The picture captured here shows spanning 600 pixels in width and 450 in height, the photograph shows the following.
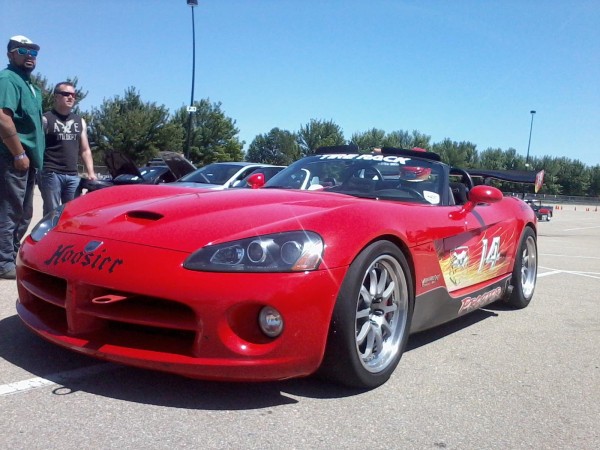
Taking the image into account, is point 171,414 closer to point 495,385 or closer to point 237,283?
point 237,283

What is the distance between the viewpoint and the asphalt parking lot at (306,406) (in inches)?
93.0

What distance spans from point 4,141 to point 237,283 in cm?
313

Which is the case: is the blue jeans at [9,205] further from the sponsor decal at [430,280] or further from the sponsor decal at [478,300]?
the sponsor decal at [478,300]

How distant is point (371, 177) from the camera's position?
4285mm

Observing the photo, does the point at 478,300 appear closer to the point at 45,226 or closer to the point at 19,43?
the point at 45,226

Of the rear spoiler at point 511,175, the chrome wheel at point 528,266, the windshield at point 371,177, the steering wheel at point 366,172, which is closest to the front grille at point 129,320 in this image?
the windshield at point 371,177

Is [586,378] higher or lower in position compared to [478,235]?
lower

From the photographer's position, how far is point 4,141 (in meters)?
4.81

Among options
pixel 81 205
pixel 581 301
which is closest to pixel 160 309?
pixel 81 205

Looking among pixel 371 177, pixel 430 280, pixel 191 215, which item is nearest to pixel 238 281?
pixel 191 215

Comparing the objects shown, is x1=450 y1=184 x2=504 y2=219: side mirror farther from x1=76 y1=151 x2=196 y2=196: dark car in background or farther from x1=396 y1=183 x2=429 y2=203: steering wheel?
x1=76 y1=151 x2=196 y2=196: dark car in background

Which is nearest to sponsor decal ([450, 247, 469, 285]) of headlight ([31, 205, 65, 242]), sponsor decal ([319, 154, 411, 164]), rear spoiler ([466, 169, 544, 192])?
sponsor decal ([319, 154, 411, 164])

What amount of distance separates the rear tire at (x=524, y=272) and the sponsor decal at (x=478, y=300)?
367 millimetres

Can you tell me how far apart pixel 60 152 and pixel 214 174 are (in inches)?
186
